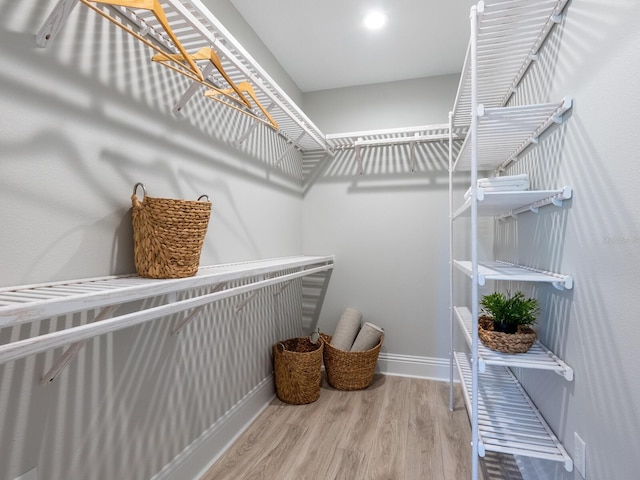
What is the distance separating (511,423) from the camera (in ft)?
4.38

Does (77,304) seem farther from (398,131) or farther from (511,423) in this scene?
(398,131)

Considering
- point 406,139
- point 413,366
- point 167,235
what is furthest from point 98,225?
point 413,366

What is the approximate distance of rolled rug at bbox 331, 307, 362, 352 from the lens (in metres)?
2.42

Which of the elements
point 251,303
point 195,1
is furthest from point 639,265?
point 251,303

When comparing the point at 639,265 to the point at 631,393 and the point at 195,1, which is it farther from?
the point at 195,1

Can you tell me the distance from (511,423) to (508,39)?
159 centimetres

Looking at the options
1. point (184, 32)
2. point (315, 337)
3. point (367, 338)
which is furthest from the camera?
point (315, 337)

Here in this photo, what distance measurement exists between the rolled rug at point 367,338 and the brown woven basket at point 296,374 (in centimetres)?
36

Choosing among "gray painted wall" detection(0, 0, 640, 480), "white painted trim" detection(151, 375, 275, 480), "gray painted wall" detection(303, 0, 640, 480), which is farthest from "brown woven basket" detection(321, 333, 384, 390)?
"gray painted wall" detection(303, 0, 640, 480)

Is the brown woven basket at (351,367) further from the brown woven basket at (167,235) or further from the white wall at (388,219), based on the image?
the brown woven basket at (167,235)

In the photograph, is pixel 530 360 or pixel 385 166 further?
pixel 385 166

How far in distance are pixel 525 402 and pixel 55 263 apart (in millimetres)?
1884

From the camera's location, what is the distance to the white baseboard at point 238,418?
4.53 ft

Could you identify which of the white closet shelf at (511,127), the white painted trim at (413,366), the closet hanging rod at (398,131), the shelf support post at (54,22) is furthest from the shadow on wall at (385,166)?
the shelf support post at (54,22)
